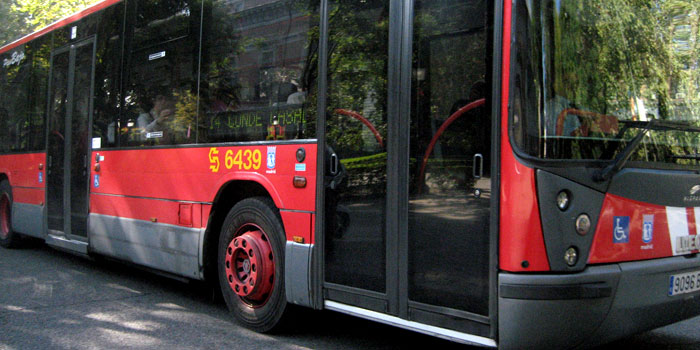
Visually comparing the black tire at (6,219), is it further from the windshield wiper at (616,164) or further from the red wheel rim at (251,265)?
the windshield wiper at (616,164)

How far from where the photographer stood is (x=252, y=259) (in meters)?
5.02

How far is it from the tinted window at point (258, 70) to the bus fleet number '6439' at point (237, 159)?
0.38ft

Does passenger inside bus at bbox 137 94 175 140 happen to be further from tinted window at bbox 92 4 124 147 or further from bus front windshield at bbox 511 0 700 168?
bus front windshield at bbox 511 0 700 168

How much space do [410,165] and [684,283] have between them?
5.79 ft

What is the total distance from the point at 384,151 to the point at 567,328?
4.86 feet

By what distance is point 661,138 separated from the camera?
Answer: 12.6 feet

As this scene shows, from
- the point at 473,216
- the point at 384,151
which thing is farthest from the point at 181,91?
the point at 473,216

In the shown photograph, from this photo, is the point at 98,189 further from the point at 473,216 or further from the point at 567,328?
the point at 567,328

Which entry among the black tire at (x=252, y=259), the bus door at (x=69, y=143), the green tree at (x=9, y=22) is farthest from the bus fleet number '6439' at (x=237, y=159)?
the green tree at (x=9, y=22)

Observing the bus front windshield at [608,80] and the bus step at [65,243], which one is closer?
the bus front windshield at [608,80]

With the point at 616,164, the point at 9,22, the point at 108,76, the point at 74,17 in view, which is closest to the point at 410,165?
the point at 616,164

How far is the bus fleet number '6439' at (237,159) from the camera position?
16.5 ft

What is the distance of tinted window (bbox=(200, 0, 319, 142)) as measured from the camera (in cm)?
469

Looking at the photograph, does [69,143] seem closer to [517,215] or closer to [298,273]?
[298,273]
